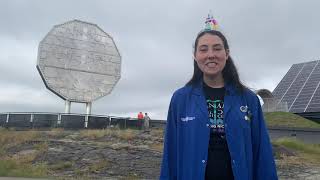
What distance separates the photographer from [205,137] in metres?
2.90

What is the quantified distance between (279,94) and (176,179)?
1365 inches

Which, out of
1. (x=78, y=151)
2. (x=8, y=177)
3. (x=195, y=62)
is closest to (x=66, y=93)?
(x=78, y=151)

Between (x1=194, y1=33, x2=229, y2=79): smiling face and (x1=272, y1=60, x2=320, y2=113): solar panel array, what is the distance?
30.1m

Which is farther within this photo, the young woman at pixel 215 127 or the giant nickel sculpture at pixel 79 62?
the giant nickel sculpture at pixel 79 62

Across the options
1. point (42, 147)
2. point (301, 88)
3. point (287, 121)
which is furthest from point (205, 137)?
point (301, 88)

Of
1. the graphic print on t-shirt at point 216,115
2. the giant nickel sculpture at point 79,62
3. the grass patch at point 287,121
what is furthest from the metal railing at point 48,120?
the graphic print on t-shirt at point 216,115

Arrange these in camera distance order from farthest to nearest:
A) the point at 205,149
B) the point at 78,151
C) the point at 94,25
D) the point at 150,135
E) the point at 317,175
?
the point at 94,25
the point at 150,135
the point at 78,151
the point at 317,175
the point at 205,149

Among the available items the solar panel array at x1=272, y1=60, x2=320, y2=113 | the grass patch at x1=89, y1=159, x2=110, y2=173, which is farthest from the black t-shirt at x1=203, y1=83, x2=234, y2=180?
the solar panel array at x1=272, y1=60, x2=320, y2=113

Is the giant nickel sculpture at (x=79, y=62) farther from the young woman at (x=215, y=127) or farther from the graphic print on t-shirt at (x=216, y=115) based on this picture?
the graphic print on t-shirt at (x=216, y=115)

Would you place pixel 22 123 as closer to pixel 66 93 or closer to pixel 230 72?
pixel 66 93

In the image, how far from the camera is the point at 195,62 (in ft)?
11.0

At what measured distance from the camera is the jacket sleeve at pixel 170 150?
9.97ft

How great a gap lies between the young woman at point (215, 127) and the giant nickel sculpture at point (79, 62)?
2204 centimetres

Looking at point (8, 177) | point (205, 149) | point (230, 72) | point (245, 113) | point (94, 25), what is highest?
point (94, 25)
